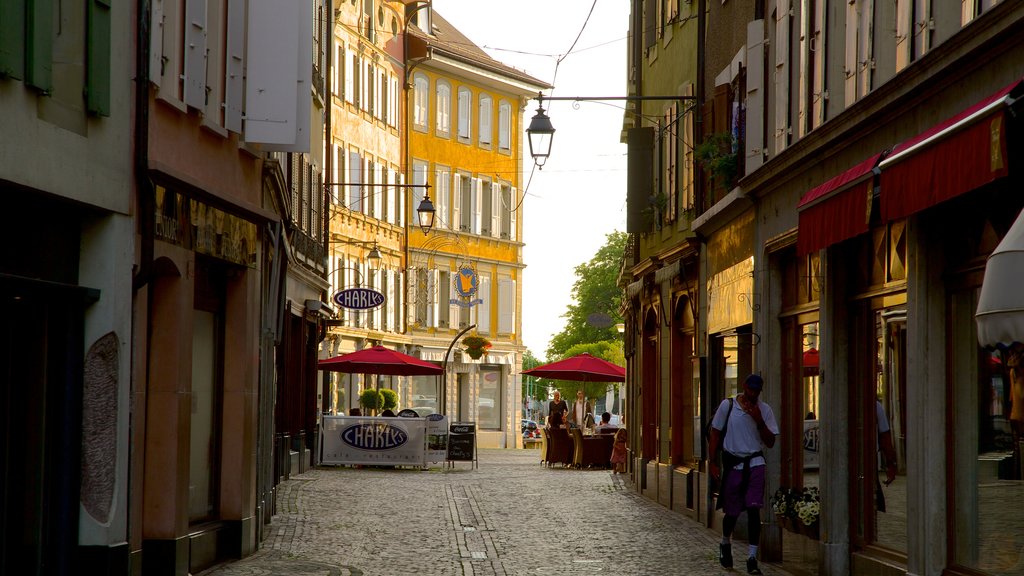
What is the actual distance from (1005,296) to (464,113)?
48.9 m

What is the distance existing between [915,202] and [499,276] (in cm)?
4762

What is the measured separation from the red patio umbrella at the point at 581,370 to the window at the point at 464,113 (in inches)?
730

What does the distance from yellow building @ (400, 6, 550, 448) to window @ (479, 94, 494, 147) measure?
35mm

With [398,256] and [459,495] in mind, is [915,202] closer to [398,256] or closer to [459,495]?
[459,495]

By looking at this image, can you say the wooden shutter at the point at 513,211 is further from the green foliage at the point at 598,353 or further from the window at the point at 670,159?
the window at the point at 670,159

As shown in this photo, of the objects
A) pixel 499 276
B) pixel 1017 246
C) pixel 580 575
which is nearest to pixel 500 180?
pixel 499 276

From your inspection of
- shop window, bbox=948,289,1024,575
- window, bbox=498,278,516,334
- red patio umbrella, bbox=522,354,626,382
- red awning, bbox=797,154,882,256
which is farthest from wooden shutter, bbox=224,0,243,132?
window, bbox=498,278,516,334

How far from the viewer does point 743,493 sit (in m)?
14.6

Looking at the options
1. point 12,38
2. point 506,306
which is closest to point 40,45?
point 12,38

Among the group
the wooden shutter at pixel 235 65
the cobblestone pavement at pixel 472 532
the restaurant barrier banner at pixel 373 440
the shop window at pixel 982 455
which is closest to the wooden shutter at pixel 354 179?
the restaurant barrier banner at pixel 373 440

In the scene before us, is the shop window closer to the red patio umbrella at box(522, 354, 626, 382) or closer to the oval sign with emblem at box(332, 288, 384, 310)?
the oval sign with emblem at box(332, 288, 384, 310)

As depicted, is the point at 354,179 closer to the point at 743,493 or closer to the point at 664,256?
the point at 664,256

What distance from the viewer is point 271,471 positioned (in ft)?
60.3

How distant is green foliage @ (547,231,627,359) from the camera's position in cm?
8575
